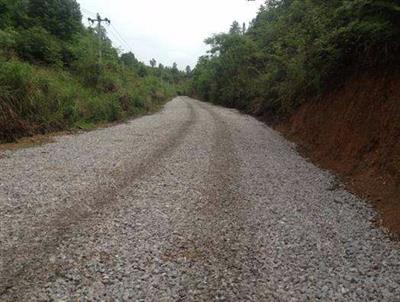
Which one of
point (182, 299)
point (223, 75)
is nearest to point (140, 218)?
point (182, 299)

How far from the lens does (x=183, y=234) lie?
5.00m

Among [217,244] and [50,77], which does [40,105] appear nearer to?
[50,77]

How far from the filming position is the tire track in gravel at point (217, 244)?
3838 mm

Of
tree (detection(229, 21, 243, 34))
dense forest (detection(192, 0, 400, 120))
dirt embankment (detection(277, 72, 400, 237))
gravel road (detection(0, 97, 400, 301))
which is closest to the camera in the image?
gravel road (detection(0, 97, 400, 301))

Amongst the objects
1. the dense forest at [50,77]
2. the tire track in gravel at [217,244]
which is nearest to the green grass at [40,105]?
the dense forest at [50,77]

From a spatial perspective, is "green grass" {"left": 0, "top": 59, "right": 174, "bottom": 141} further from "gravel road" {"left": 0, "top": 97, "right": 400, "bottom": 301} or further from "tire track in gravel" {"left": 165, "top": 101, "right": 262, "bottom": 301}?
"tire track in gravel" {"left": 165, "top": 101, "right": 262, "bottom": 301}

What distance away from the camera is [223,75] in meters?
38.8

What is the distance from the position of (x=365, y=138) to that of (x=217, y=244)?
5.35 m

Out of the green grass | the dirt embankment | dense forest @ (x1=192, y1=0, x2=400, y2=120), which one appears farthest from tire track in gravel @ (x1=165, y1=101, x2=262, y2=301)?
the green grass

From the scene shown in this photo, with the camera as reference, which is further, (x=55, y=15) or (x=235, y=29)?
(x=235, y=29)

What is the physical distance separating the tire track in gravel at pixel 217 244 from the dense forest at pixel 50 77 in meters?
7.06

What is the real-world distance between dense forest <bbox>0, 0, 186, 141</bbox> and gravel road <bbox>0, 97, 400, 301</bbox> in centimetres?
272

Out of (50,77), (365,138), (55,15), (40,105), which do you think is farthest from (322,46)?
(55,15)

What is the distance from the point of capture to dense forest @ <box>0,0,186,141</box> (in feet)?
37.0
